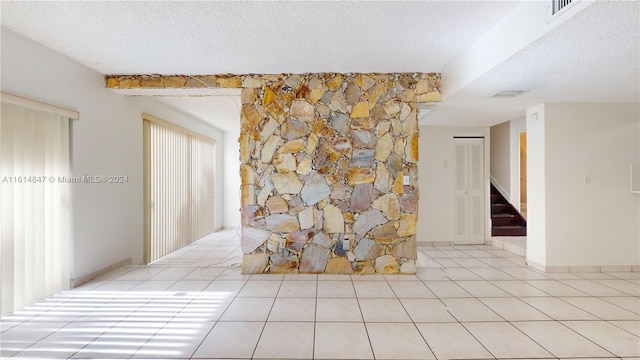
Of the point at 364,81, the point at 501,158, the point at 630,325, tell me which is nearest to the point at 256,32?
the point at 364,81

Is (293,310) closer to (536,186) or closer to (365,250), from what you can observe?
(365,250)

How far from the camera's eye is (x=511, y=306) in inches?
114

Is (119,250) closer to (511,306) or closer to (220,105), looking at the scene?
(220,105)

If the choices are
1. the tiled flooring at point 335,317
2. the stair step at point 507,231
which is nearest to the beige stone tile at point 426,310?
the tiled flooring at point 335,317

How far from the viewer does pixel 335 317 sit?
2.66 m

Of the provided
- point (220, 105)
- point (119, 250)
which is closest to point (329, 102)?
point (220, 105)

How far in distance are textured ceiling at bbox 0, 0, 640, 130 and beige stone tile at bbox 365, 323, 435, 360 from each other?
90.4 inches

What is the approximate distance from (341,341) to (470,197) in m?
4.31

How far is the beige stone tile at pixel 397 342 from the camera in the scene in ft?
6.89

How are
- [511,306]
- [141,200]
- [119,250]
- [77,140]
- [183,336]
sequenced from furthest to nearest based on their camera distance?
1. [141,200]
2. [119,250]
3. [77,140]
4. [511,306]
5. [183,336]

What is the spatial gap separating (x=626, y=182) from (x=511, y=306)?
269cm

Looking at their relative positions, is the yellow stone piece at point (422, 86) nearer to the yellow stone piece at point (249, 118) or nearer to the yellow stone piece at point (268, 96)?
the yellow stone piece at point (268, 96)

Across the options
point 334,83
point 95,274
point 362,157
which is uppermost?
point 334,83

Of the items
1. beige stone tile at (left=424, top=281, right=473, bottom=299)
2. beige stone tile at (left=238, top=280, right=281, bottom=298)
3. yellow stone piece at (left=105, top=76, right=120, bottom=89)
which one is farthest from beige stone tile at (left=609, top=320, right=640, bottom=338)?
yellow stone piece at (left=105, top=76, right=120, bottom=89)
